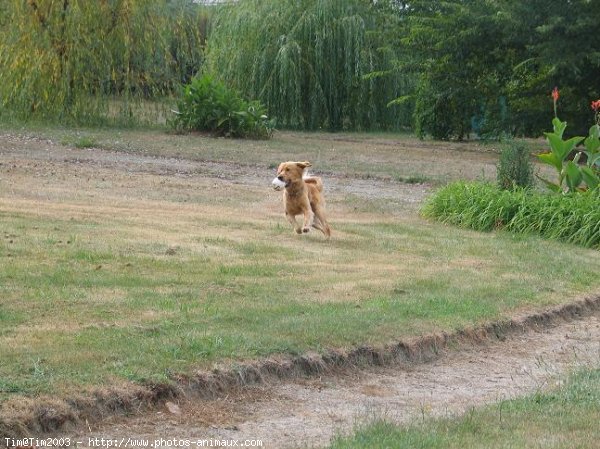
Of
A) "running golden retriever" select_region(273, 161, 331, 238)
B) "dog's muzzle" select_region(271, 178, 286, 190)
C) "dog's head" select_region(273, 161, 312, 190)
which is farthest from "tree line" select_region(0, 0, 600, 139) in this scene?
"dog's muzzle" select_region(271, 178, 286, 190)

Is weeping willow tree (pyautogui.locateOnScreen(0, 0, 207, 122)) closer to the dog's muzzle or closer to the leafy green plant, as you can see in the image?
the leafy green plant

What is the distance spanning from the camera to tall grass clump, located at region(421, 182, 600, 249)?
13367 millimetres

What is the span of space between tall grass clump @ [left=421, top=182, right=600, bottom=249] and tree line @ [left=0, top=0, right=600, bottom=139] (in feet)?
29.3

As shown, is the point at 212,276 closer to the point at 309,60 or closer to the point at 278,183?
the point at 278,183

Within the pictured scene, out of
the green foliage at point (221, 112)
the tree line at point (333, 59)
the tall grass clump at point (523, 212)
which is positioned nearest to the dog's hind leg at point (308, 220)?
the tall grass clump at point (523, 212)

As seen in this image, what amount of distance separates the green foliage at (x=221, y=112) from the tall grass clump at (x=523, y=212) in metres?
13.0

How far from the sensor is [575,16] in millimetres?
22938

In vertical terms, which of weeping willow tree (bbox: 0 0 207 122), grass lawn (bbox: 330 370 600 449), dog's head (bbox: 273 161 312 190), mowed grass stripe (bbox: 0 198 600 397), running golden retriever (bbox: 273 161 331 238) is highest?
weeping willow tree (bbox: 0 0 207 122)

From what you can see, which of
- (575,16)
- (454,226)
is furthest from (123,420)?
(575,16)

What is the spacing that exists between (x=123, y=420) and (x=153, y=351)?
0.85 metres

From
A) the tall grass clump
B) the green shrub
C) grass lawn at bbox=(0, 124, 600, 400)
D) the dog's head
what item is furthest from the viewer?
the green shrub

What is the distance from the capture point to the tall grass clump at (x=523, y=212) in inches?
526

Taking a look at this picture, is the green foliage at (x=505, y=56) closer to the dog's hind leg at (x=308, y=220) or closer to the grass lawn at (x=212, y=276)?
the grass lawn at (x=212, y=276)

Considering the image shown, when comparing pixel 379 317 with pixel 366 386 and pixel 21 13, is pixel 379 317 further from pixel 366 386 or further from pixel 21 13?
pixel 21 13
